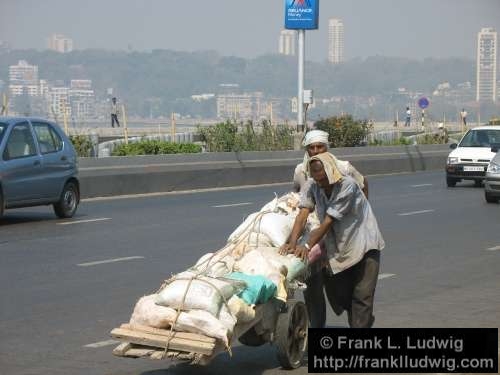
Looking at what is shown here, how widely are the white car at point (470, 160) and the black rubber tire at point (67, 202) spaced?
13434mm

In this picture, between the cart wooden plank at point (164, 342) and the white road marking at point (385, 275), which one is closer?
the cart wooden plank at point (164, 342)

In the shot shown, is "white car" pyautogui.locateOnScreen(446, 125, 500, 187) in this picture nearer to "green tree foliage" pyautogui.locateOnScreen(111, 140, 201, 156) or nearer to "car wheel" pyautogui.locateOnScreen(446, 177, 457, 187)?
"car wheel" pyautogui.locateOnScreen(446, 177, 457, 187)

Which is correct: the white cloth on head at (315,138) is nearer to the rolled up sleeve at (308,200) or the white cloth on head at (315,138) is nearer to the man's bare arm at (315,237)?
the rolled up sleeve at (308,200)

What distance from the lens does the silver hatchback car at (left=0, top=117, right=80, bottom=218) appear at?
19.5m

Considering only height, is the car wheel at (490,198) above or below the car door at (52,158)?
below

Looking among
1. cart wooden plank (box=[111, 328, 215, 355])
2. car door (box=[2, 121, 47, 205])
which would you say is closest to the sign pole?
car door (box=[2, 121, 47, 205])

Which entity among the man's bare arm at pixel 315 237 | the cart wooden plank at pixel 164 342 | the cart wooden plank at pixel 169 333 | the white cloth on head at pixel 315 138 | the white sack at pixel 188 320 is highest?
the white cloth on head at pixel 315 138

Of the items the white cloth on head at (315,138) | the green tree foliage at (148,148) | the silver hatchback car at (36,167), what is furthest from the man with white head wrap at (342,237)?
the green tree foliage at (148,148)

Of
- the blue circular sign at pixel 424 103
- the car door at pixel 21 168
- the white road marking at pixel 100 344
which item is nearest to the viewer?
the white road marking at pixel 100 344

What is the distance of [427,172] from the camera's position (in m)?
41.5

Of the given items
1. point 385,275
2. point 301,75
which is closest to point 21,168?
point 385,275

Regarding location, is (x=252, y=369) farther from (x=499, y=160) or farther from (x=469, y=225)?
(x=499, y=160)

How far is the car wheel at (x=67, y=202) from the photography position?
2083 centimetres

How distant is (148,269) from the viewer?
14.3 meters
